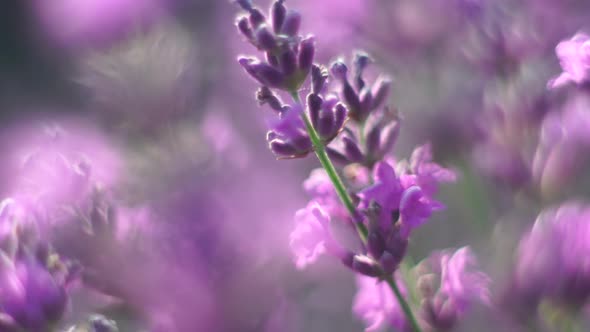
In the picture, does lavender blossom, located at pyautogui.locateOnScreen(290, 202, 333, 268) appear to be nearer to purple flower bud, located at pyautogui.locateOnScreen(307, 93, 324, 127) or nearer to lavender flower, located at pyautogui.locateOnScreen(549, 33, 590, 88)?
purple flower bud, located at pyautogui.locateOnScreen(307, 93, 324, 127)

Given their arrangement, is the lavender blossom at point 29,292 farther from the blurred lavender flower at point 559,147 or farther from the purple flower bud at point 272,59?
the blurred lavender flower at point 559,147

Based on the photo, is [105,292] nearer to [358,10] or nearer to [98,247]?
[98,247]

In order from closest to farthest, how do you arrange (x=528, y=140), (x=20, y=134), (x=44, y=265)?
(x=44, y=265), (x=528, y=140), (x=20, y=134)

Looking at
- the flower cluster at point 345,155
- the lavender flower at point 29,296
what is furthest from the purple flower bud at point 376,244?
the lavender flower at point 29,296

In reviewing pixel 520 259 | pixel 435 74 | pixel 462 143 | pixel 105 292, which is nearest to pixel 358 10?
pixel 435 74

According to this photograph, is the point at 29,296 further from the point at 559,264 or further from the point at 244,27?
the point at 559,264

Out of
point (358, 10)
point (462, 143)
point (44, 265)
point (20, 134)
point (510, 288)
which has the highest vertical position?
point (20, 134)

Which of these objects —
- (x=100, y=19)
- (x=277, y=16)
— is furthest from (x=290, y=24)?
(x=100, y=19)
